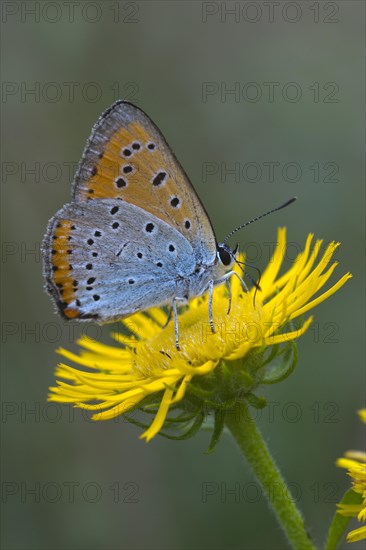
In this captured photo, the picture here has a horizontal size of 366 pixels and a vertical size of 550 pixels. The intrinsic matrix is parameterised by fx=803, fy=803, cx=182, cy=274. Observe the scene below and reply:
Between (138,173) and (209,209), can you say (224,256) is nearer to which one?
(138,173)

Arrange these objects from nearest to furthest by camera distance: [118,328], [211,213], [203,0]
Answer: [118,328], [211,213], [203,0]

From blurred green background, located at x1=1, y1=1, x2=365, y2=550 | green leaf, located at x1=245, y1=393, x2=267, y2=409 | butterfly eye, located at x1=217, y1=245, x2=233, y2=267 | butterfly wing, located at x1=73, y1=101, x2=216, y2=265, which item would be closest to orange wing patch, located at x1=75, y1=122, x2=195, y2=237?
butterfly wing, located at x1=73, y1=101, x2=216, y2=265

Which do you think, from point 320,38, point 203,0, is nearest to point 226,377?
point 320,38

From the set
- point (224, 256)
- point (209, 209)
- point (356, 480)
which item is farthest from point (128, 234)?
point (209, 209)

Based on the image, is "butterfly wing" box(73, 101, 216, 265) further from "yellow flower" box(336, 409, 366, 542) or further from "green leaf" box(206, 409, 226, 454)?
"yellow flower" box(336, 409, 366, 542)

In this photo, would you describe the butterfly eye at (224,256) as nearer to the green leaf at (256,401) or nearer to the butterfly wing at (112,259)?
the butterfly wing at (112,259)

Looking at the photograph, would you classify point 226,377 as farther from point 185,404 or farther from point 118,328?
point 118,328

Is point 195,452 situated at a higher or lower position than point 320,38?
lower
